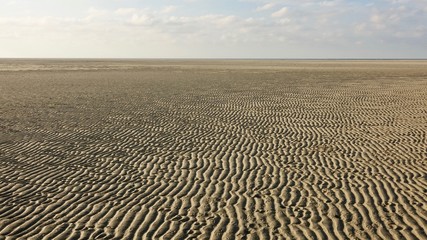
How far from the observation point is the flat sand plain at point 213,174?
23.1 feet

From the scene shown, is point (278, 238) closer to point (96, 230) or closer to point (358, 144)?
point (96, 230)

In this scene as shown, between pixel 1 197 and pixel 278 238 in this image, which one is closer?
pixel 278 238

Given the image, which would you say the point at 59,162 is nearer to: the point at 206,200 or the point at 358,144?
the point at 206,200

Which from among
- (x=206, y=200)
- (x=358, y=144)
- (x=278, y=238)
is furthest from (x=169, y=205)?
(x=358, y=144)

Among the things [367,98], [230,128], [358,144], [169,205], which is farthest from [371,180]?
[367,98]

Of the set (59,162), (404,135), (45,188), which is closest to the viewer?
(45,188)

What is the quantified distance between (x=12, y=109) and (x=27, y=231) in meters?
15.8

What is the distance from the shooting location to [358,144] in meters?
13.1

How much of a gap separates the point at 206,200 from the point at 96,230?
227 cm

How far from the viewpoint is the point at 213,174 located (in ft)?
32.9

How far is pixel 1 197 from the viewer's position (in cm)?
844

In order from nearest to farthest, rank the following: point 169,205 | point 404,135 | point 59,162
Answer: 1. point 169,205
2. point 59,162
3. point 404,135

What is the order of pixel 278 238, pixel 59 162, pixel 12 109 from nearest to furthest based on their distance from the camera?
pixel 278 238 < pixel 59 162 < pixel 12 109

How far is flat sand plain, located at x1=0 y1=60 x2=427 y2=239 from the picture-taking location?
23.1ft
